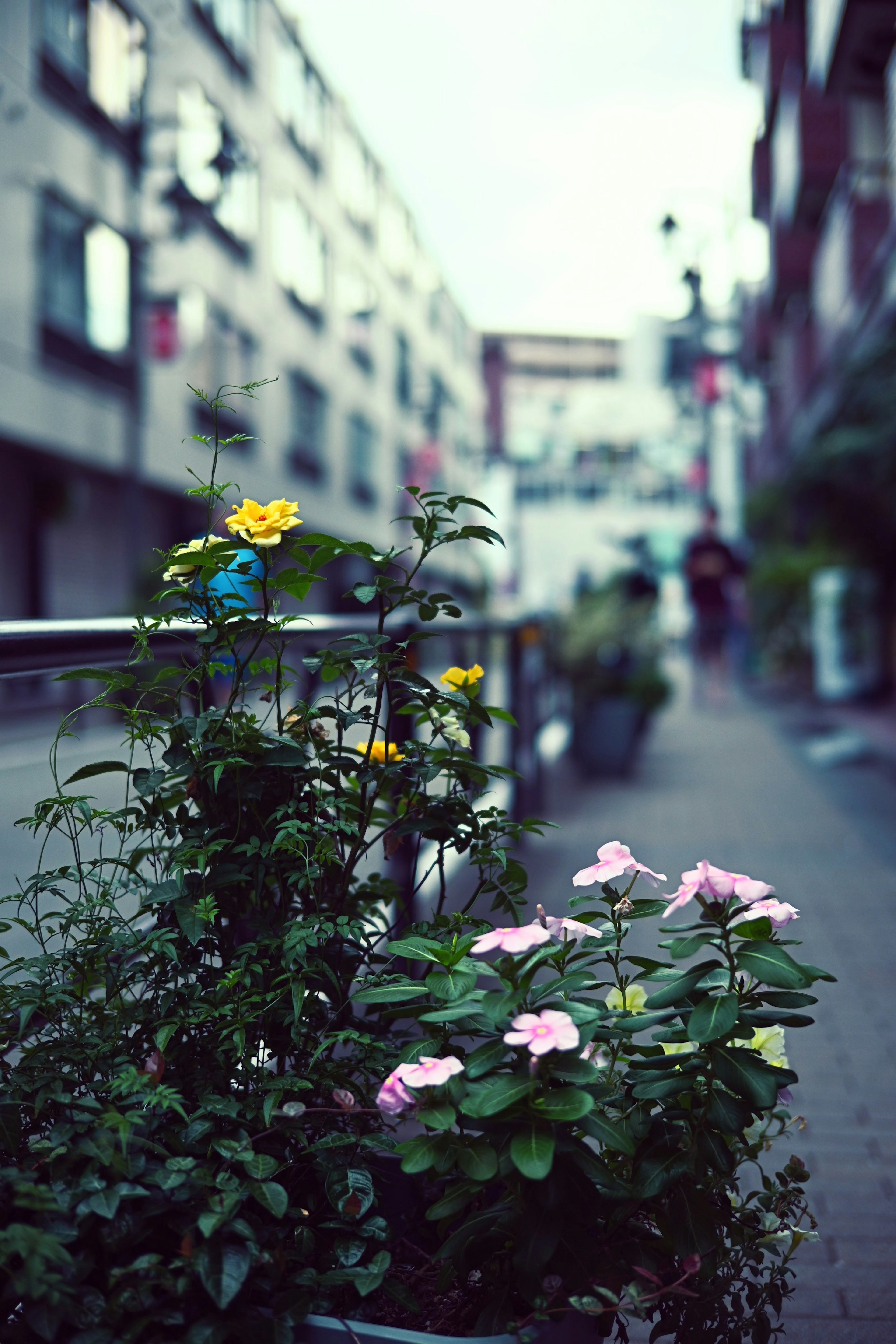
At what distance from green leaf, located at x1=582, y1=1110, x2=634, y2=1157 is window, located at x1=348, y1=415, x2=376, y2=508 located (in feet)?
99.5

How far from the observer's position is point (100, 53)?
16.1 metres

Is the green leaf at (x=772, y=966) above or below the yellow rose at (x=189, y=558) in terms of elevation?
below

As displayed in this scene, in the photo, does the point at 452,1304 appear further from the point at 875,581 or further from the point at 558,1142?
the point at 875,581

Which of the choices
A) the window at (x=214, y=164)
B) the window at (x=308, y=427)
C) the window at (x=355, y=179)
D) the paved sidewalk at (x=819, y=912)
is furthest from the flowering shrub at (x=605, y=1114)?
the window at (x=355, y=179)

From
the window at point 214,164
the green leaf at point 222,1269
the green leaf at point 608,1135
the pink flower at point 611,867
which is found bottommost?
the green leaf at point 222,1269

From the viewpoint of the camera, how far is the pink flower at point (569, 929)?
160 cm

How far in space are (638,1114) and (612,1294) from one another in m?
0.23

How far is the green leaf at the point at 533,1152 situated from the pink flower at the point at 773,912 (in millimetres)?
400

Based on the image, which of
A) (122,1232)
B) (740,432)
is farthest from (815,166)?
(122,1232)

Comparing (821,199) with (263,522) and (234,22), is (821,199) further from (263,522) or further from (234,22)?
(263,522)

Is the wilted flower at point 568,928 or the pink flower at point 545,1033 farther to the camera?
the wilted flower at point 568,928

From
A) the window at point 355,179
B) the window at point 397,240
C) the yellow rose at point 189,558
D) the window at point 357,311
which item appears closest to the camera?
the yellow rose at point 189,558

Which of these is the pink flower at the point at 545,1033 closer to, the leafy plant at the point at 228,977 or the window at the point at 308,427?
the leafy plant at the point at 228,977

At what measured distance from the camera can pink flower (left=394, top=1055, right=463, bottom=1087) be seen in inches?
53.9
